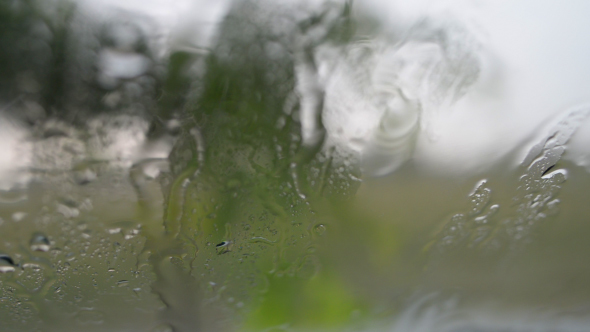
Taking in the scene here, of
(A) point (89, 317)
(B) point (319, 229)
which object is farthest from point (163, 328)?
(B) point (319, 229)

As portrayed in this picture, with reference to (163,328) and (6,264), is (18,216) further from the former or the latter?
(163,328)

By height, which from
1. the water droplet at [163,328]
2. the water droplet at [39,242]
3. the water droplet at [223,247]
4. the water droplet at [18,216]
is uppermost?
the water droplet at [18,216]

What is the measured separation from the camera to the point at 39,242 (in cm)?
Answer: 31

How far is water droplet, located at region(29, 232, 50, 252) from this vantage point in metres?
0.31

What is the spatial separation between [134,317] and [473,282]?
0.33 meters

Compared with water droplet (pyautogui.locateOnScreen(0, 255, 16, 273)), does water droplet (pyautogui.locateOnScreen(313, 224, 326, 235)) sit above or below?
above

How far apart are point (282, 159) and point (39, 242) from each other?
0.68ft

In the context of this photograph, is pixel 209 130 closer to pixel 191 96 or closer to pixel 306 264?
pixel 191 96

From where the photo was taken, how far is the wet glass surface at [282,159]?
0.30m

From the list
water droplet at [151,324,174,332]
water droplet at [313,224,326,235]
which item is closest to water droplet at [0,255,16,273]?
water droplet at [151,324,174,332]

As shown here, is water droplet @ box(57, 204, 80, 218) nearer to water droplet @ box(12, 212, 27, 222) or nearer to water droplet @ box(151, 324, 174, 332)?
water droplet @ box(12, 212, 27, 222)

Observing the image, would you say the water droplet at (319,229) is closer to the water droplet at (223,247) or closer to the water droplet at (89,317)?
the water droplet at (223,247)

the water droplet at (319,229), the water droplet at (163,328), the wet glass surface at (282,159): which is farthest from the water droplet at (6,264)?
the water droplet at (319,229)

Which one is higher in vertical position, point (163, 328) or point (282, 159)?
point (282, 159)
